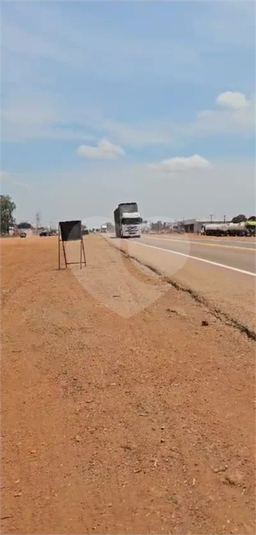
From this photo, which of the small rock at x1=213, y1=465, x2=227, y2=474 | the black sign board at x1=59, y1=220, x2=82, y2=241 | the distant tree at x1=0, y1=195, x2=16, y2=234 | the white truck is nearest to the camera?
the small rock at x1=213, y1=465, x2=227, y2=474

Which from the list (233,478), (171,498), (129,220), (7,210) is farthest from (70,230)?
(7,210)

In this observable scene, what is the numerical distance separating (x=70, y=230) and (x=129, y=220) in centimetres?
3842

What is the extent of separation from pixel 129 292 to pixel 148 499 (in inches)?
297

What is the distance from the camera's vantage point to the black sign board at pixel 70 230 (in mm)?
15621

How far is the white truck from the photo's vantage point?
5372 centimetres

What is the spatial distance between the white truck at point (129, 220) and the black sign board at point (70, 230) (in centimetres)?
3788

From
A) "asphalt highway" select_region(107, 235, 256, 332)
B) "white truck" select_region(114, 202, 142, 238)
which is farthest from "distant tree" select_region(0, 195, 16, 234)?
"asphalt highway" select_region(107, 235, 256, 332)

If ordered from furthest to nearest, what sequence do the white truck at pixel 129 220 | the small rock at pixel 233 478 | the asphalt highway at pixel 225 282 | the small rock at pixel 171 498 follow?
1. the white truck at pixel 129 220
2. the asphalt highway at pixel 225 282
3. the small rock at pixel 233 478
4. the small rock at pixel 171 498

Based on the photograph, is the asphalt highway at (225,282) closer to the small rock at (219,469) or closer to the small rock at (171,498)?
the small rock at (219,469)

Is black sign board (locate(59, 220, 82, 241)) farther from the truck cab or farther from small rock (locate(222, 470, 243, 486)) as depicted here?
the truck cab

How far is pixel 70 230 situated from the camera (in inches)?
620

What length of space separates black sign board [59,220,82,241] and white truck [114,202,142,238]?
3788 centimetres

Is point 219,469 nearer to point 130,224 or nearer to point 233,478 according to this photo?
point 233,478

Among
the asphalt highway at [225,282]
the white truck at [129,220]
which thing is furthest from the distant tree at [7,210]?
the asphalt highway at [225,282]
